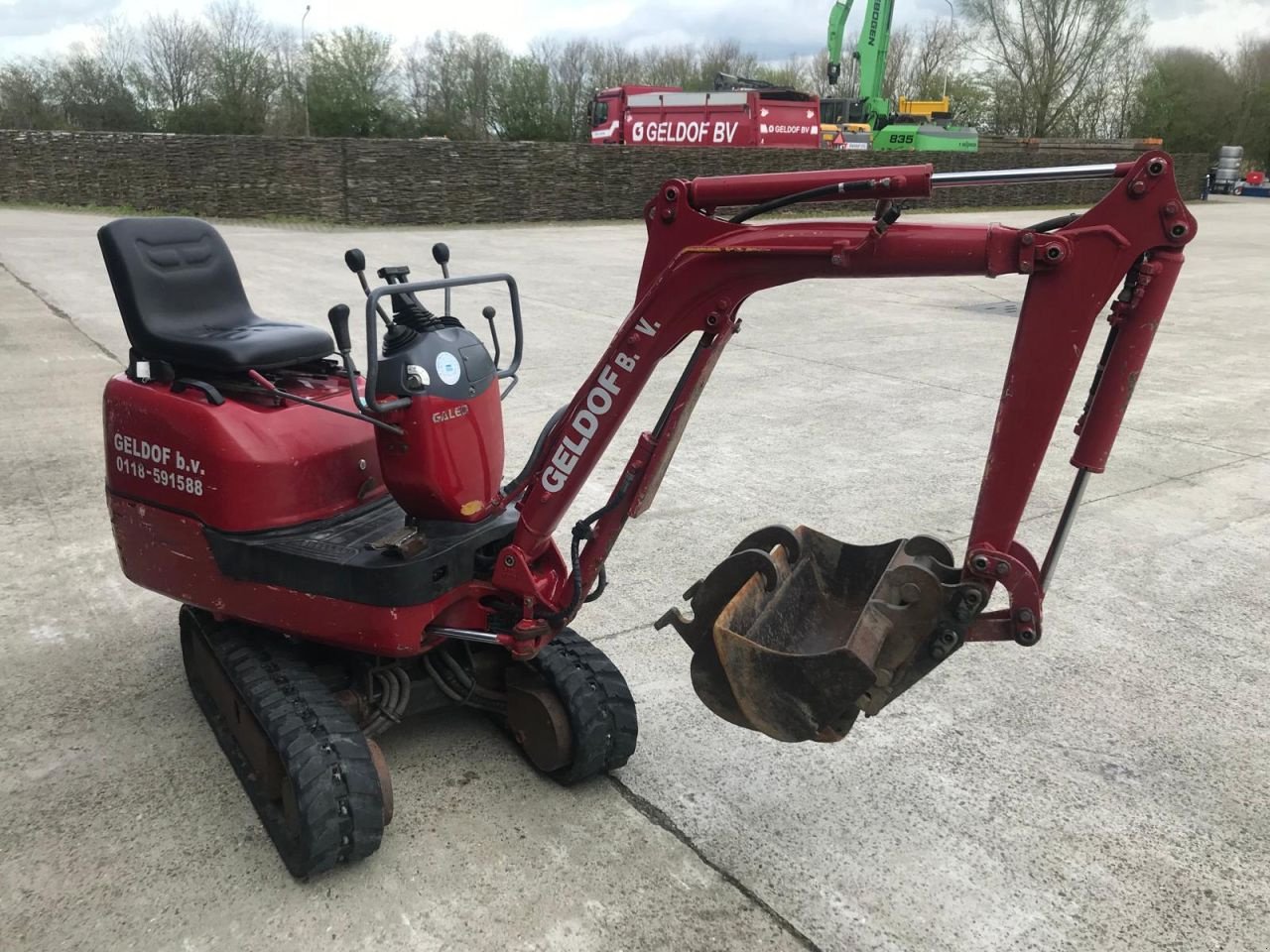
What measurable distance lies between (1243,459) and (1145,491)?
1112 millimetres

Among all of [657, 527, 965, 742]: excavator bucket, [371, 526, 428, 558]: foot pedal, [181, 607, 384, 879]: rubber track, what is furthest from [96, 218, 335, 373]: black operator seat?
[657, 527, 965, 742]: excavator bucket

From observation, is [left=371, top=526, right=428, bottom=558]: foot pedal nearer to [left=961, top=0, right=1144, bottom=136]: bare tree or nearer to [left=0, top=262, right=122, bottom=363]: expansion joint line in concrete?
[left=0, top=262, right=122, bottom=363]: expansion joint line in concrete

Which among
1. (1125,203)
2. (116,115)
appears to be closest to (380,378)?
(1125,203)

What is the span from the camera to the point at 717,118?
89.7 feet

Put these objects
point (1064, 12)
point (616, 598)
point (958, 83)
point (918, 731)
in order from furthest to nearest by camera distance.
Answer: point (958, 83), point (1064, 12), point (616, 598), point (918, 731)

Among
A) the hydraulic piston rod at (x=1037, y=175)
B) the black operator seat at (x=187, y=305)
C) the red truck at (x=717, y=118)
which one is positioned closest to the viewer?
the hydraulic piston rod at (x=1037, y=175)

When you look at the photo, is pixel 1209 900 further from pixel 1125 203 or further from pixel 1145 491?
pixel 1145 491

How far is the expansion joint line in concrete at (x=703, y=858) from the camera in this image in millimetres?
2391

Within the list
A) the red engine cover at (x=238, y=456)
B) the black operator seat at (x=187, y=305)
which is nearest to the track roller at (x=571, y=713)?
the red engine cover at (x=238, y=456)

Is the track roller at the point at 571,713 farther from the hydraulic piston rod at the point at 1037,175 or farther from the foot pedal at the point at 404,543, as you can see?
the hydraulic piston rod at the point at 1037,175

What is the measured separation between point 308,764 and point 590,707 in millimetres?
750

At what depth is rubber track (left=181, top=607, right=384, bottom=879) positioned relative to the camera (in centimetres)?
242

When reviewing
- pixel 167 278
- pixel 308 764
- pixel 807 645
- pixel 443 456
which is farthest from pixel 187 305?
pixel 807 645

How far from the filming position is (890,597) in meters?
2.25
